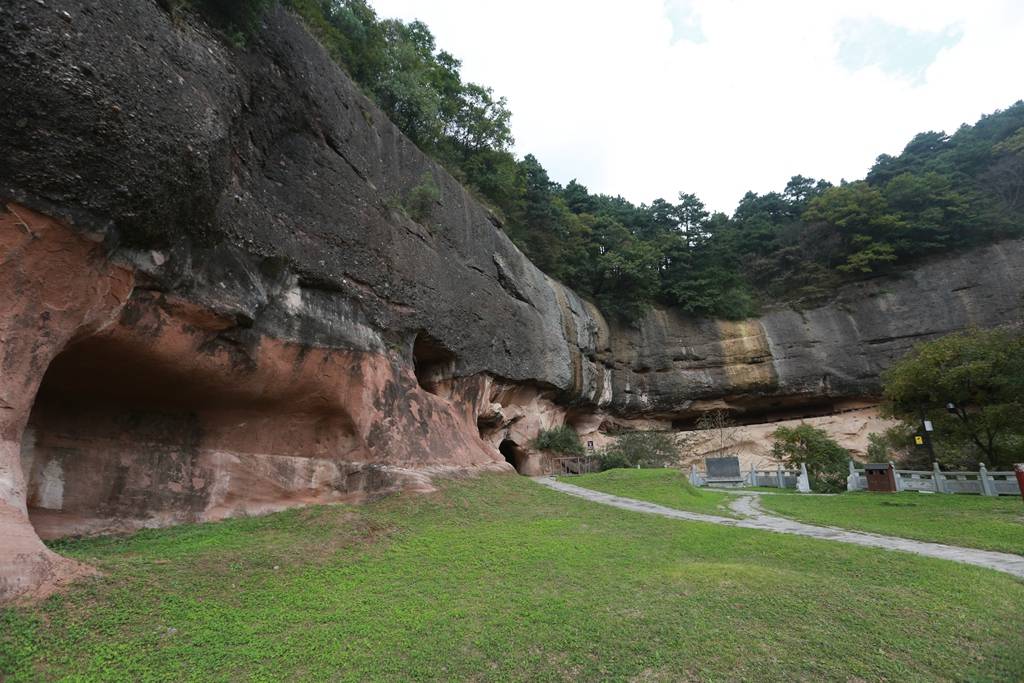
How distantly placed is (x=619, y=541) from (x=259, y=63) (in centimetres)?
1099

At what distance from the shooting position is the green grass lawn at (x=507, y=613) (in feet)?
13.7

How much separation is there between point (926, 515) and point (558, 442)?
1462cm

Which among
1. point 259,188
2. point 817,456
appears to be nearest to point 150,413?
point 259,188

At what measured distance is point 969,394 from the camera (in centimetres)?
1647

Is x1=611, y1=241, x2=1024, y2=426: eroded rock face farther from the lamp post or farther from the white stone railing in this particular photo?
the white stone railing

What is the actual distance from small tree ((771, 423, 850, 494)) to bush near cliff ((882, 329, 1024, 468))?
2918 millimetres

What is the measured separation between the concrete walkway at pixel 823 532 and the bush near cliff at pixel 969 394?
7.68m

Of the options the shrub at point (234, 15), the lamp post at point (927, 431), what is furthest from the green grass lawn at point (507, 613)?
the lamp post at point (927, 431)

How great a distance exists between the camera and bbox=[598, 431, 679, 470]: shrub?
79.8ft

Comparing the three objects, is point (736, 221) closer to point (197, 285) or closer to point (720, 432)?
point (720, 432)

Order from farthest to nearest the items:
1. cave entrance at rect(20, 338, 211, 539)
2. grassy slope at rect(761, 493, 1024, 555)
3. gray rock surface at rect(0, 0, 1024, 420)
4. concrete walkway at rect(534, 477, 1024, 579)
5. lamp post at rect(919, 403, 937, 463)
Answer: lamp post at rect(919, 403, 937, 463), grassy slope at rect(761, 493, 1024, 555), cave entrance at rect(20, 338, 211, 539), concrete walkway at rect(534, 477, 1024, 579), gray rock surface at rect(0, 0, 1024, 420)

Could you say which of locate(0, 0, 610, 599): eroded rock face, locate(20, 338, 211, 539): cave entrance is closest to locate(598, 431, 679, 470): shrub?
locate(0, 0, 610, 599): eroded rock face

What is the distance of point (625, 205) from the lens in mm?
38438

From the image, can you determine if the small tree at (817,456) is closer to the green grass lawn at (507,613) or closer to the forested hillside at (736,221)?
the forested hillside at (736,221)
